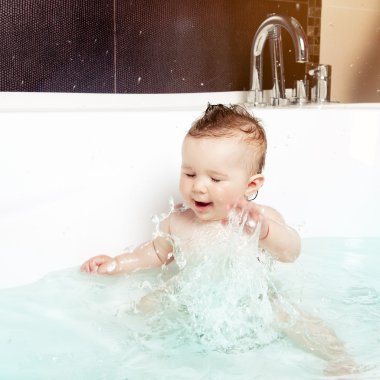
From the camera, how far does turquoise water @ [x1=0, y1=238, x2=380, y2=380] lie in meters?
0.93

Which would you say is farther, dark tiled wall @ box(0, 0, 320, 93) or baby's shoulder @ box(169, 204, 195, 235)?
dark tiled wall @ box(0, 0, 320, 93)

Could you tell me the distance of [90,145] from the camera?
4.64 feet

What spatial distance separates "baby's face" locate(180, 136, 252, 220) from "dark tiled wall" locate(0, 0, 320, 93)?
68cm

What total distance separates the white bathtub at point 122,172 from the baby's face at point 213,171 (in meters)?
0.36

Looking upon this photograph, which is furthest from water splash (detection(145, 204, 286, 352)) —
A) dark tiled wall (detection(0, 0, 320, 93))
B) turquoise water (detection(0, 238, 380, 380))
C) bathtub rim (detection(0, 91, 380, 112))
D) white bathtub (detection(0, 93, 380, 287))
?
dark tiled wall (detection(0, 0, 320, 93))

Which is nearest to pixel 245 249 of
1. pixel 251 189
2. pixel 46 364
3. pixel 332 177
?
pixel 251 189

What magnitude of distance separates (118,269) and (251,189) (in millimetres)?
329

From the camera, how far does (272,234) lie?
3.75 ft

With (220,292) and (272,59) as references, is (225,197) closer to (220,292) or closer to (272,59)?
(220,292)

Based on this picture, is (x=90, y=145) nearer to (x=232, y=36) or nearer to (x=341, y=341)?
(x=341, y=341)

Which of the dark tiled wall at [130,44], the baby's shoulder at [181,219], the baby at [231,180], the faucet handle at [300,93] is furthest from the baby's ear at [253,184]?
the faucet handle at [300,93]

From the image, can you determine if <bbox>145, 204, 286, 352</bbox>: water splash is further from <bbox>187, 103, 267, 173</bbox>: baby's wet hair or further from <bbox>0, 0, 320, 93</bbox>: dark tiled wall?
<bbox>0, 0, 320, 93</bbox>: dark tiled wall

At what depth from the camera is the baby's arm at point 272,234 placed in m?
1.14

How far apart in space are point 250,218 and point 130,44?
87 centimetres
